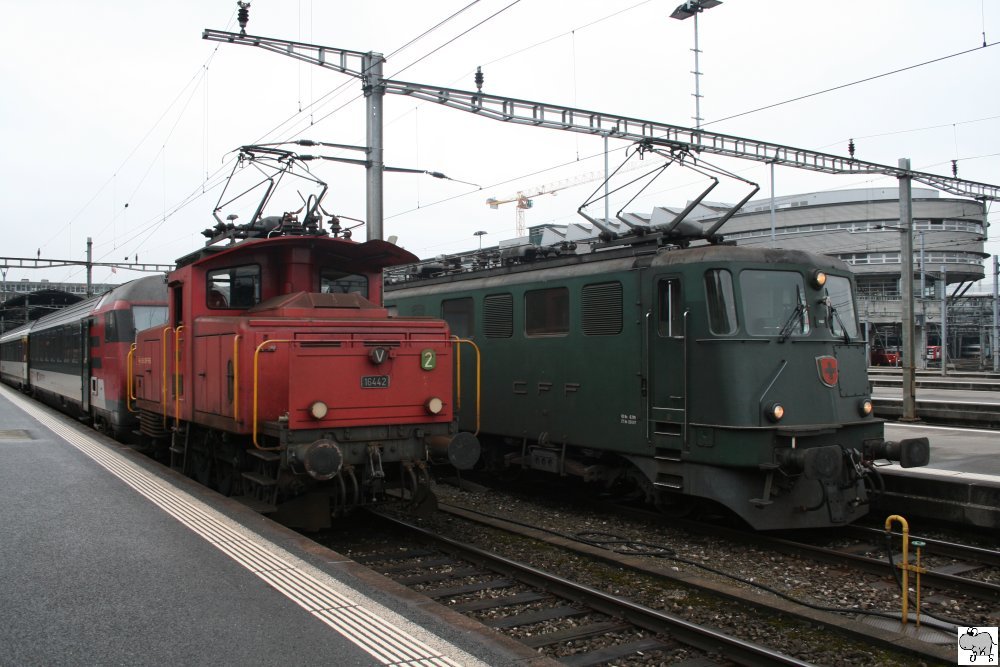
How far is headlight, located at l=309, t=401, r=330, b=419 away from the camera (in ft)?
25.0

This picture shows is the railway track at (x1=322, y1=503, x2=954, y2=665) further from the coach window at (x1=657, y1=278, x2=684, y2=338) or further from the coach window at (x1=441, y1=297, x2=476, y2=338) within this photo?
the coach window at (x1=441, y1=297, x2=476, y2=338)

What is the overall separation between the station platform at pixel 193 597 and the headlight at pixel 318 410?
1104 mm

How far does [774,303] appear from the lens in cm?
873

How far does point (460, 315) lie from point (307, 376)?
5.10 metres

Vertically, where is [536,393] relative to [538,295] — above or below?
below

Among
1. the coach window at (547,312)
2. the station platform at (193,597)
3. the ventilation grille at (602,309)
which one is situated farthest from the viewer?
the coach window at (547,312)

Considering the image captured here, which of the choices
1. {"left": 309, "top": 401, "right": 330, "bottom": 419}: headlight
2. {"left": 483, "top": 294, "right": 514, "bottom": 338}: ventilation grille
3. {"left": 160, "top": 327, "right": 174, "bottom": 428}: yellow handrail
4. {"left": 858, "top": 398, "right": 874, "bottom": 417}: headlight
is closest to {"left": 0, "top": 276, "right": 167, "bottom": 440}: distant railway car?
{"left": 160, "top": 327, "right": 174, "bottom": 428}: yellow handrail

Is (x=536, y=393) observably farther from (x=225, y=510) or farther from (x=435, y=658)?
(x=435, y=658)

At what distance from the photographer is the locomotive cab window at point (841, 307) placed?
9133 millimetres

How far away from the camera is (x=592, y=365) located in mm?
9945

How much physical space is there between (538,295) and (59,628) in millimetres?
7245

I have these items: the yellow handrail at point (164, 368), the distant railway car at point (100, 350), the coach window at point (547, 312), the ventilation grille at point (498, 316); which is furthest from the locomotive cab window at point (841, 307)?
the distant railway car at point (100, 350)

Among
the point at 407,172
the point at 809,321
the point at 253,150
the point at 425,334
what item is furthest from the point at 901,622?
the point at 407,172

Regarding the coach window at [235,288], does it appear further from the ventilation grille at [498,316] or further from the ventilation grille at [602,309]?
the ventilation grille at [602,309]
